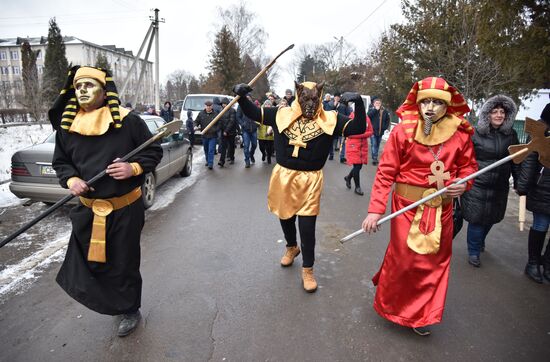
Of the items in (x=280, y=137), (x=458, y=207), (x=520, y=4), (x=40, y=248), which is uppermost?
(x=520, y=4)

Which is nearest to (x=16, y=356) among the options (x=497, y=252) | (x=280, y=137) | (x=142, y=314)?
(x=142, y=314)

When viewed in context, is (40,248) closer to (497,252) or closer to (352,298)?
(352,298)

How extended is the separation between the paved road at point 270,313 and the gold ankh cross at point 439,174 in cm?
123

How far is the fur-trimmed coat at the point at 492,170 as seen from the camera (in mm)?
3787

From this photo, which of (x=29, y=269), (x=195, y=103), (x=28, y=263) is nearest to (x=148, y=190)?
(x=28, y=263)

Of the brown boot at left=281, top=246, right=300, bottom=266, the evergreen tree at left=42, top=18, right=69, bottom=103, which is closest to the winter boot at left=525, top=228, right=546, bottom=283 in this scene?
the brown boot at left=281, top=246, right=300, bottom=266

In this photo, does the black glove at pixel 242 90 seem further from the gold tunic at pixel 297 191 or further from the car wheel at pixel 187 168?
the car wheel at pixel 187 168

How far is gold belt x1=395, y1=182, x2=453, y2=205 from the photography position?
277 centimetres

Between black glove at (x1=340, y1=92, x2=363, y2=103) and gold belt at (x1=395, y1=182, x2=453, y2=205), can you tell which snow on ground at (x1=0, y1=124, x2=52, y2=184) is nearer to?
black glove at (x1=340, y1=92, x2=363, y2=103)

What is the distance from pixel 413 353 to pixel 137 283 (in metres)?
2.17

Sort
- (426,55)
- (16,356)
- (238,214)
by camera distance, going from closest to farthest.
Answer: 1. (16,356)
2. (238,214)
3. (426,55)

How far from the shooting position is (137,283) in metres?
2.88

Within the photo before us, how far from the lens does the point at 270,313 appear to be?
3115 mm

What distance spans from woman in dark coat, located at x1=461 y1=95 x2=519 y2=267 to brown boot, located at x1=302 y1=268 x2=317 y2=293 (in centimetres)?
195
